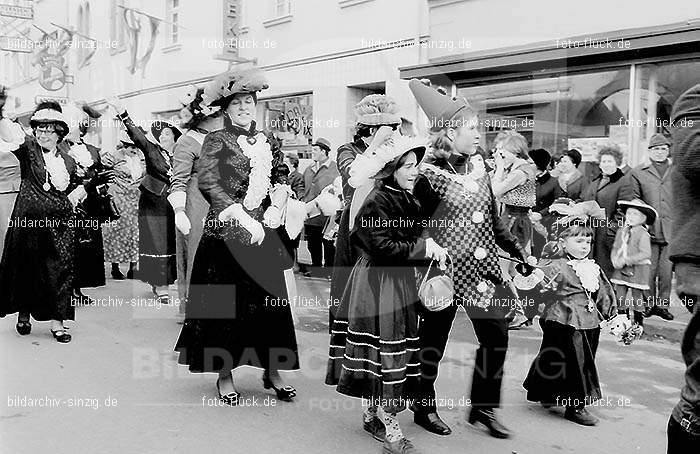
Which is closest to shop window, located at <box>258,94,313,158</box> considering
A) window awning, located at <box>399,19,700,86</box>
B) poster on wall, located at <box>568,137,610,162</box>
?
window awning, located at <box>399,19,700,86</box>

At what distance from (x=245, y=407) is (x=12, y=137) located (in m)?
3.21

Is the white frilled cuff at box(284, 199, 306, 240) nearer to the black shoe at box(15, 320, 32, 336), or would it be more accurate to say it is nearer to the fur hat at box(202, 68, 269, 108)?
the fur hat at box(202, 68, 269, 108)

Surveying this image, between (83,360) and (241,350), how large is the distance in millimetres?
1738

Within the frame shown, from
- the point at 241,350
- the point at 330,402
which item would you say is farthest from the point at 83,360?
the point at 330,402

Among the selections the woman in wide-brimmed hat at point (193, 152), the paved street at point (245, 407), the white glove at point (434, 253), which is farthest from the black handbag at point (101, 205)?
the white glove at point (434, 253)

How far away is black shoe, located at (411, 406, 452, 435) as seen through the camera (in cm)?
424

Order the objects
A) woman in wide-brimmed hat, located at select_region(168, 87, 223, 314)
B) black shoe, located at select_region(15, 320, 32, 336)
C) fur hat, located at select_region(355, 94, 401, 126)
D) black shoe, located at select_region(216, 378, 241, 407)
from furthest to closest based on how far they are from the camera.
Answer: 1. black shoe, located at select_region(15, 320, 32, 336)
2. woman in wide-brimmed hat, located at select_region(168, 87, 223, 314)
3. fur hat, located at select_region(355, 94, 401, 126)
4. black shoe, located at select_region(216, 378, 241, 407)

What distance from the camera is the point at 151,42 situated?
65.3ft

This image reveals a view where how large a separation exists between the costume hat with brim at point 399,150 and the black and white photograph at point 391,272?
16mm

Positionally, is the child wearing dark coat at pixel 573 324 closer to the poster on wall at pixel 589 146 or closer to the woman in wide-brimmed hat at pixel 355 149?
the woman in wide-brimmed hat at pixel 355 149

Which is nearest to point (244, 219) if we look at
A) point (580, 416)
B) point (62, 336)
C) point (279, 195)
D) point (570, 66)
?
point (279, 195)

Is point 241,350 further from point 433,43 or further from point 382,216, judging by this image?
point 433,43

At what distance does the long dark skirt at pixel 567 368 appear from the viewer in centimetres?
451

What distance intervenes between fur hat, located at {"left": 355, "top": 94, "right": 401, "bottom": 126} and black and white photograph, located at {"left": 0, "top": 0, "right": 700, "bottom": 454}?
2cm
